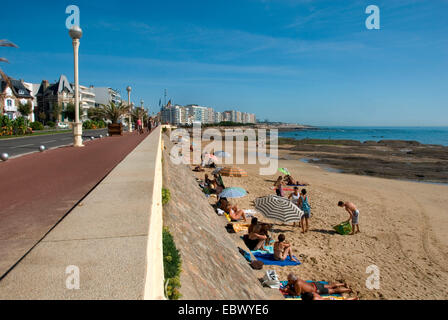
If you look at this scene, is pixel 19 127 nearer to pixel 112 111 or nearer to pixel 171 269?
pixel 112 111

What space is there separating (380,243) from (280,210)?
3.43 meters

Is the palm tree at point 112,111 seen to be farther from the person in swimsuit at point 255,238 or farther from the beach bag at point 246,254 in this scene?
the beach bag at point 246,254

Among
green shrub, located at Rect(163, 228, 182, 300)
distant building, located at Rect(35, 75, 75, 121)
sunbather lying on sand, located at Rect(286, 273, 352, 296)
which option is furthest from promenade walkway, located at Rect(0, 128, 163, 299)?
distant building, located at Rect(35, 75, 75, 121)

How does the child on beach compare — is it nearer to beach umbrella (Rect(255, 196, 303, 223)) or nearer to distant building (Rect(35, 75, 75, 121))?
beach umbrella (Rect(255, 196, 303, 223))

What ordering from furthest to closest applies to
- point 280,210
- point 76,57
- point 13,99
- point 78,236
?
point 13,99 < point 76,57 < point 280,210 < point 78,236

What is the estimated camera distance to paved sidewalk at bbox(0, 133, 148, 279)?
10.5 feet

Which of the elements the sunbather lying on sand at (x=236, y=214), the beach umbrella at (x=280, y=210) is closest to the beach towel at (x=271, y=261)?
the beach umbrella at (x=280, y=210)

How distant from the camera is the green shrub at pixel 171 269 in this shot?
11.3ft

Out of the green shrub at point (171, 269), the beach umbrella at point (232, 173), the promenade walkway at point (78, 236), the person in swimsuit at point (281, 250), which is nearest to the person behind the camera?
the promenade walkway at point (78, 236)

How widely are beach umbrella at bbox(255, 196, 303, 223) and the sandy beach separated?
0.87 metres

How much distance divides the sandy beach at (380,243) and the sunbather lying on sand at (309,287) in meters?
0.34

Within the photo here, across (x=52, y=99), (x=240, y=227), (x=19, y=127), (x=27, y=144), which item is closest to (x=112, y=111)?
(x=27, y=144)

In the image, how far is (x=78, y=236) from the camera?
9.22ft
